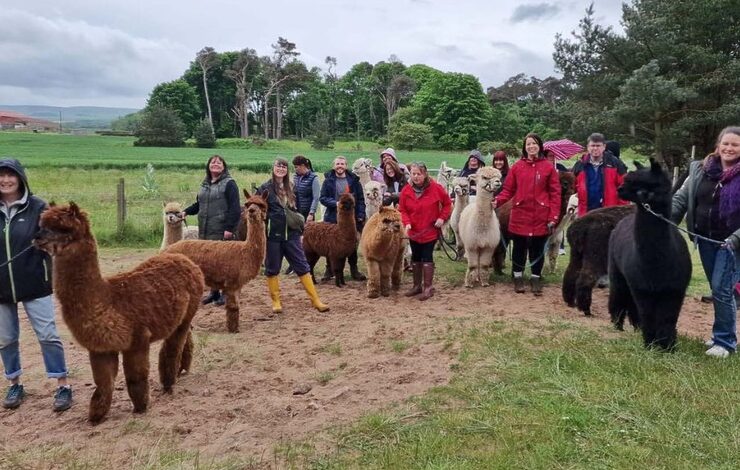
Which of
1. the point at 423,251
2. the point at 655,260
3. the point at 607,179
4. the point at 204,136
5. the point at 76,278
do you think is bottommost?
the point at 423,251

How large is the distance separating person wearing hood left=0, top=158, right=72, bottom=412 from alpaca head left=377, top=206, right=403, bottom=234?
3.93 meters

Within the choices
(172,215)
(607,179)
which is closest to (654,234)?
(607,179)

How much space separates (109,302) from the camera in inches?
147

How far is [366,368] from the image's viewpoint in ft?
15.1

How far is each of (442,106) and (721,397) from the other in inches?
2162

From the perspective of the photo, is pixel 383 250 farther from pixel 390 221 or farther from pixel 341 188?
pixel 341 188

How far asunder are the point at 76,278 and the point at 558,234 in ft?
22.5

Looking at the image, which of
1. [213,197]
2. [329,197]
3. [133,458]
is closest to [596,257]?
[329,197]

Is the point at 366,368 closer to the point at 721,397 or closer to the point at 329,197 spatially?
the point at 721,397

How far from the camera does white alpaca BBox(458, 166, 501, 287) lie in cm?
762

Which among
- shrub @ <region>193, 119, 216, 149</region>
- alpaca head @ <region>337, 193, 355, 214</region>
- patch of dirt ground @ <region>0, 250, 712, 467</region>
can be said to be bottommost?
patch of dirt ground @ <region>0, 250, 712, 467</region>

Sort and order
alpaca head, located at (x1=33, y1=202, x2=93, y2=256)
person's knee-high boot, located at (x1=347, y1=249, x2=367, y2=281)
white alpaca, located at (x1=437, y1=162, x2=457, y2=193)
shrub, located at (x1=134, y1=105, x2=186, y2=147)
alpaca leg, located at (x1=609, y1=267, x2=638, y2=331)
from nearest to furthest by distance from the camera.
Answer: alpaca head, located at (x1=33, y1=202, x2=93, y2=256) < alpaca leg, located at (x1=609, y1=267, x2=638, y2=331) < person's knee-high boot, located at (x1=347, y1=249, x2=367, y2=281) < white alpaca, located at (x1=437, y1=162, x2=457, y2=193) < shrub, located at (x1=134, y1=105, x2=186, y2=147)

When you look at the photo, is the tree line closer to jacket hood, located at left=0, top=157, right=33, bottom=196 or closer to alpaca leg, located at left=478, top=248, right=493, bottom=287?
alpaca leg, located at left=478, top=248, right=493, bottom=287

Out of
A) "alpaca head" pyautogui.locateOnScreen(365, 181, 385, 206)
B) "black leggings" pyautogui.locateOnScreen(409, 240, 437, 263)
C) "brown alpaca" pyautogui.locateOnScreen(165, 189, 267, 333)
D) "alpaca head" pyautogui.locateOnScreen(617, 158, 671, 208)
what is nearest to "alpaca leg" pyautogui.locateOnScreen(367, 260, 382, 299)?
"black leggings" pyautogui.locateOnScreen(409, 240, 437, 263)
